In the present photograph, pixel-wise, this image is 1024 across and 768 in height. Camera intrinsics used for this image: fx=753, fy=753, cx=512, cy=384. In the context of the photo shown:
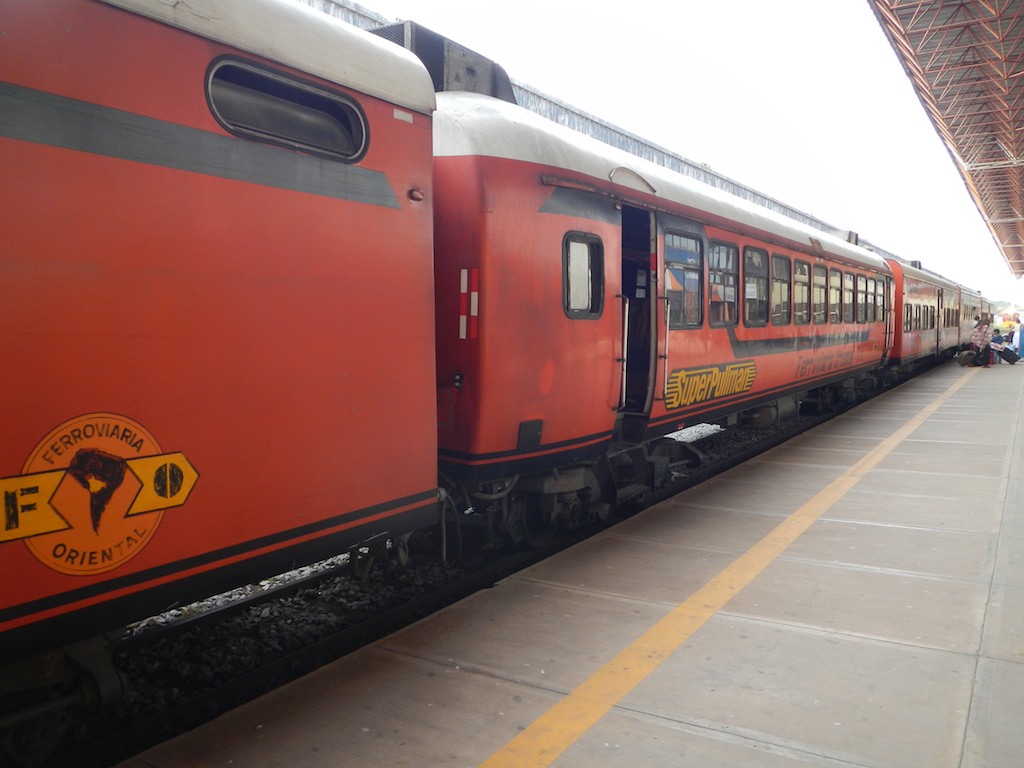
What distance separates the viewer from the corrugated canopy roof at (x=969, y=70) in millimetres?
26031

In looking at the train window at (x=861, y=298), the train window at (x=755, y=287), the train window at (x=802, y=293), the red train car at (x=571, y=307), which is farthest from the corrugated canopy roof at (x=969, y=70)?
the red train car at (x=571, y=307)

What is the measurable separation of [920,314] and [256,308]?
22101 millimetres

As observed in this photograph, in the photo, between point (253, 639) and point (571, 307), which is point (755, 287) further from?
point (253, 639)

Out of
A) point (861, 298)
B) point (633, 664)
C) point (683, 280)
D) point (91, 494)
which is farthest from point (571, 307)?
point (861, 298)

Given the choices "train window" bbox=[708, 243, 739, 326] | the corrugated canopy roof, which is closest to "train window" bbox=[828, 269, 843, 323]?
"train window" bbox=[708, 243, 739, 326]

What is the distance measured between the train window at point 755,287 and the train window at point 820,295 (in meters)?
2.25

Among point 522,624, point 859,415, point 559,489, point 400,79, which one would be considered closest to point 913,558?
point 559,489

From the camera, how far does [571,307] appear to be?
5.05 m

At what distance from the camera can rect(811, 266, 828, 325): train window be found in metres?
10.6

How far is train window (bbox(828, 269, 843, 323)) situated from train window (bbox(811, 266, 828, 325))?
9.4 inches

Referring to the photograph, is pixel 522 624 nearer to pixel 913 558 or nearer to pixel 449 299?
pixel 449 299

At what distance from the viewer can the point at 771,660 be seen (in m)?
3.66

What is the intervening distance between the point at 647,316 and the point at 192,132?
Answer: 4.52 metres

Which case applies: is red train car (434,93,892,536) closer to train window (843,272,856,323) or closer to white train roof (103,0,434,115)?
white train roof (103,0,434,115)
